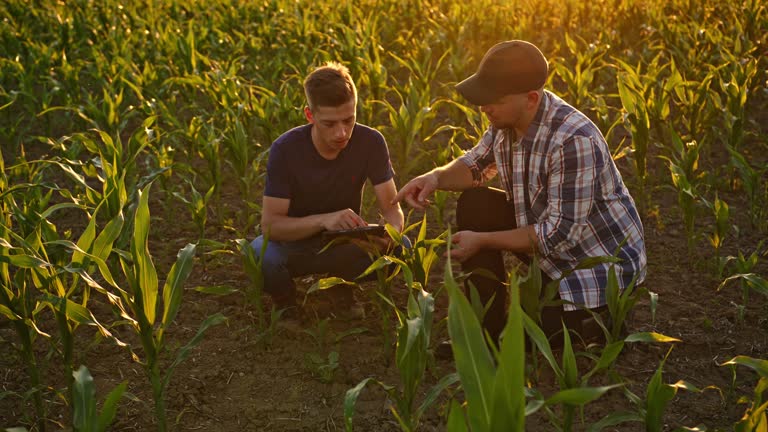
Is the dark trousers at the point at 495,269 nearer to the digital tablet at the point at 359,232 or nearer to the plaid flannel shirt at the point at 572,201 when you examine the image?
the plaid flannel shirt at the point at 572,201

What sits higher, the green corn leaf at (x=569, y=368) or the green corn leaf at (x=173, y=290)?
the green corn leaf at (x=173, y=290)

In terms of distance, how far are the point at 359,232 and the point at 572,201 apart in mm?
796

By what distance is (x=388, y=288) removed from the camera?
10.2 feet

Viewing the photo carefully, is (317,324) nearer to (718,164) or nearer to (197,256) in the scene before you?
(197,256)

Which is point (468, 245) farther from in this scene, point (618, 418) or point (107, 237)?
point (107, 237)

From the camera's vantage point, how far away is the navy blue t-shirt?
3232 mm

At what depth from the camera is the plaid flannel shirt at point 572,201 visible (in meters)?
2.82

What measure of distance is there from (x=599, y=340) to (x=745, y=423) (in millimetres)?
1127

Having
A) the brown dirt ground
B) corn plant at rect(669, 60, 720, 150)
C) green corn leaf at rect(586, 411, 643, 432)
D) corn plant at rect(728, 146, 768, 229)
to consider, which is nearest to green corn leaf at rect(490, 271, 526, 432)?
green corn leaf at rect(586, 411, 643, 432)

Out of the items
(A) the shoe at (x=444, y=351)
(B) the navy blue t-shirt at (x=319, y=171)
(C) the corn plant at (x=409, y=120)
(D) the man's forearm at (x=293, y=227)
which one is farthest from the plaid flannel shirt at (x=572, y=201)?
(C) the corn plant at (x=409, y=120)

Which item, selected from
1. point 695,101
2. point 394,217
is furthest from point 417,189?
point 695,101

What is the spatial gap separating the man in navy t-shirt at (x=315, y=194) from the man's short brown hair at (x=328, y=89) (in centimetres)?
2

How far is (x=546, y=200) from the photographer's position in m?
2.99

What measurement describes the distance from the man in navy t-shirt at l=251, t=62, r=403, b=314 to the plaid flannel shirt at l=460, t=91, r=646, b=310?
1.96 feet
